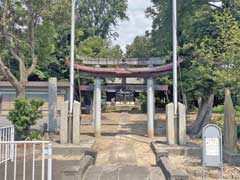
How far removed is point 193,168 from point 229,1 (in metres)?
7.82

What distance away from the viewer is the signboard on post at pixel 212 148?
23.6 feet

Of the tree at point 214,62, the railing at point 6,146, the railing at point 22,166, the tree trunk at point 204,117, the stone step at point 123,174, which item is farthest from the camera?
the tree trunk at point 204,117

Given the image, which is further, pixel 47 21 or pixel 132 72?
pixel 132 72

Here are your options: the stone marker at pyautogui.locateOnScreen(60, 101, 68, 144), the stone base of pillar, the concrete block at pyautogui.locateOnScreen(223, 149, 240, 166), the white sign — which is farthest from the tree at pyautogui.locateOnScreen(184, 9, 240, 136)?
the stone marker at pyautogui.locateOnScreen(60, 101, 68, 144)

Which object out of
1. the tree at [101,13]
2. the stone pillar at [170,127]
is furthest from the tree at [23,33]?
the tree at [101,13]

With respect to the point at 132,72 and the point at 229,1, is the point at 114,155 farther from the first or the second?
the point at 229,1

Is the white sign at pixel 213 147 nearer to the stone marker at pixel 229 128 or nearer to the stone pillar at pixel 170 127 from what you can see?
the stone marker at pixel 229 128

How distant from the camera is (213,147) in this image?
7238 millimetres

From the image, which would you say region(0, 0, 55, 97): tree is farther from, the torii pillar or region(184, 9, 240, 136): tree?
region(184, 9, 240, 136): tree

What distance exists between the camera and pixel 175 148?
1219 centimetres

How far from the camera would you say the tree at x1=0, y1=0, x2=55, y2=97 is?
1390cm

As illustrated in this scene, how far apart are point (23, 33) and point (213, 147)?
10324 millimetres

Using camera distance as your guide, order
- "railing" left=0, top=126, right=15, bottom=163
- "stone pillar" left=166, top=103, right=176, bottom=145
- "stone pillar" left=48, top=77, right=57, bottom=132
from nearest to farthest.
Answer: "railing" left=0, top=126, right=15, bottom=163 < "stone pillar" left=166, top=103, right=176, bottom=145 < "stone pillar" left=48, top=77, right=57, bottom=132

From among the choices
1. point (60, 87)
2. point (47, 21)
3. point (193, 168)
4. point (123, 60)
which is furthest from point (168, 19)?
point (60, 87)
